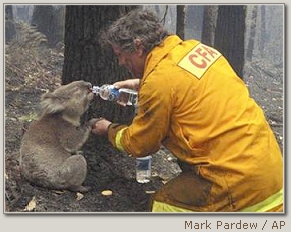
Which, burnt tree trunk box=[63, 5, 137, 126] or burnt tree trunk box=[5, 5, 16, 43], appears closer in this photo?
burnt tree trunk box=[5, 5, 16, 43]

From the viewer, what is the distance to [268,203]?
12.2 ft

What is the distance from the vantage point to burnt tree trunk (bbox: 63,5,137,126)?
4398mm

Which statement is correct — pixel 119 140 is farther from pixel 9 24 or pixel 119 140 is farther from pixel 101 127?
pixel 9 24

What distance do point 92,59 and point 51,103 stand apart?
513 millimetres

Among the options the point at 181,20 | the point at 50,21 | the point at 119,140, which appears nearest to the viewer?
the point at 119,140

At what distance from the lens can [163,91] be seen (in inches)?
135

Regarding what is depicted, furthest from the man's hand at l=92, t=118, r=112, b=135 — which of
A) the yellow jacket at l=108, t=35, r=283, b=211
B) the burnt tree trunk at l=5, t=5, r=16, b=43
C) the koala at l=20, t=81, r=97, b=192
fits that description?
the burnt tree trunk at l=5, t=5, r=16, b=43

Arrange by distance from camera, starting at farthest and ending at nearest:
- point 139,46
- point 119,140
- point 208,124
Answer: point 119,140 → point 139,46 → point 208,124

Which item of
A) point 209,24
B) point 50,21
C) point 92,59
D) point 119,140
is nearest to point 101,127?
point 119,140

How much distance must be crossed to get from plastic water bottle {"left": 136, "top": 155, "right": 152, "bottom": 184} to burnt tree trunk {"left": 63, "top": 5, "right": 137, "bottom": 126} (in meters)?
0.43

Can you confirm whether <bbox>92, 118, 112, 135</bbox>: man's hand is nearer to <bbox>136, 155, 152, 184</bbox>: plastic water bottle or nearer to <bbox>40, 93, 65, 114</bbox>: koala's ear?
<bbox>40, 93, 65, 114</bbox>: koala's ear

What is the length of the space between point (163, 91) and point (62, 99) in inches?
49.7

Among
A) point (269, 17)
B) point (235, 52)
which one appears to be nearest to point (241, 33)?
point (235, 52)

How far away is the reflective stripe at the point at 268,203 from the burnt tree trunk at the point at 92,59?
57.8 inches
